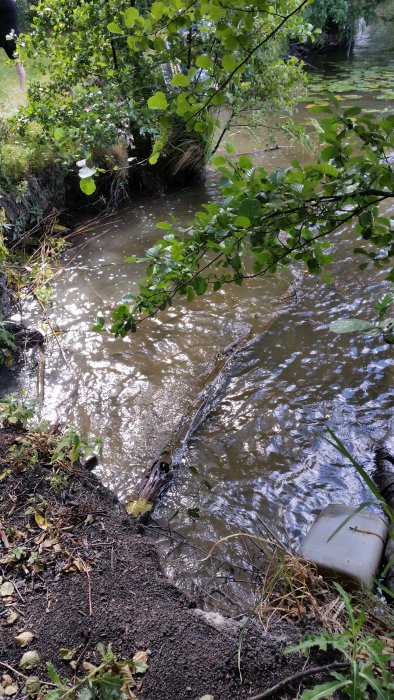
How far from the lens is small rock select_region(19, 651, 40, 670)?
1.65 m

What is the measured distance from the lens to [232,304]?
4.80m

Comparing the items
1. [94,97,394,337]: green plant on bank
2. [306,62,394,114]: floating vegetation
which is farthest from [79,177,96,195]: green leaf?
[306,62,394,114]: floating vegetation

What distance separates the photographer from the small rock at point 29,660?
1653 mm

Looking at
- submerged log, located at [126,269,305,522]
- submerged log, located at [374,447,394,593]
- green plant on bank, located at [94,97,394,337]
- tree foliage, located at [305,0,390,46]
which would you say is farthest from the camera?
tree foliage, located at [305,0,390,46]

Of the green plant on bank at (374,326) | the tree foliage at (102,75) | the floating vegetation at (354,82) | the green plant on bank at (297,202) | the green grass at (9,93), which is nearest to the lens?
the green plant on bank at (297,202)

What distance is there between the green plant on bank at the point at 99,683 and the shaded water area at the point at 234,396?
82 cm

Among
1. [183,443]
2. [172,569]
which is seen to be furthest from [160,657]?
[183,443]

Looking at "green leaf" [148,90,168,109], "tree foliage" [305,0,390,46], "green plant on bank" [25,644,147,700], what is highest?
"tree foliage" [305,0,390,46]

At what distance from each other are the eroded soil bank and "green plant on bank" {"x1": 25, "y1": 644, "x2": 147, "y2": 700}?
0.11 ft

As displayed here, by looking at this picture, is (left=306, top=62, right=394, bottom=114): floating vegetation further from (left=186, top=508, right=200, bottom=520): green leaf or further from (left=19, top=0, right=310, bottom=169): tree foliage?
(left=186, top=508, right=200, bottom=520): green leaf

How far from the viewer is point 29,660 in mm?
1662

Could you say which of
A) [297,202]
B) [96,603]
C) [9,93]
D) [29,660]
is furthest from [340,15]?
[29,660]

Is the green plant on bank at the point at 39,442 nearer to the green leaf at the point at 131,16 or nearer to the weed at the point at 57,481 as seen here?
the weed at the point at 57,481

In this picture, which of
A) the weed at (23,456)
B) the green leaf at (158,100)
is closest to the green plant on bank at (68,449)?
the weed at (23,456)
